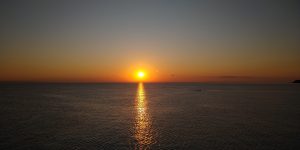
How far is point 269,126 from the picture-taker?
2798 cm

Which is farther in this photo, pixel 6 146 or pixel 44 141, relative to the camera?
pixel 44 141

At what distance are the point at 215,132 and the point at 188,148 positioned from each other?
23.0 ft

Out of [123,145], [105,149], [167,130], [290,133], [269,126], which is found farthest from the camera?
[269,126]

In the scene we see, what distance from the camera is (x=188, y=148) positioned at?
62.7ft

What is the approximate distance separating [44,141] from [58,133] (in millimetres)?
3331

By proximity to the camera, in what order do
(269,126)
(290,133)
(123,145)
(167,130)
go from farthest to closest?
1. (269,126)
2. (167,130)
3. (290,133)
4. (123,145)

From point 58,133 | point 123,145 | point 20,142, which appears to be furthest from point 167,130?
point 20,142

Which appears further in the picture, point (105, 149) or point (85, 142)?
point (85, 142)

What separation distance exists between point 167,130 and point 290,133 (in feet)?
46.9

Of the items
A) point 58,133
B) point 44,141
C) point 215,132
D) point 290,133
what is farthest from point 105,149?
point 290,133

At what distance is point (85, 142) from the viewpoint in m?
20.8

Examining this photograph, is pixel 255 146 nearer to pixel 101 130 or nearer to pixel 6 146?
pixel 101 130

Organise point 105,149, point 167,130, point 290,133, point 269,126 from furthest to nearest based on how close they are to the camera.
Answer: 1. point 269,126
2. point 167,130
3. point 290,133
4. point 105,149

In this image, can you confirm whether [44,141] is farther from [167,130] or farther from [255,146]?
[255,146]
